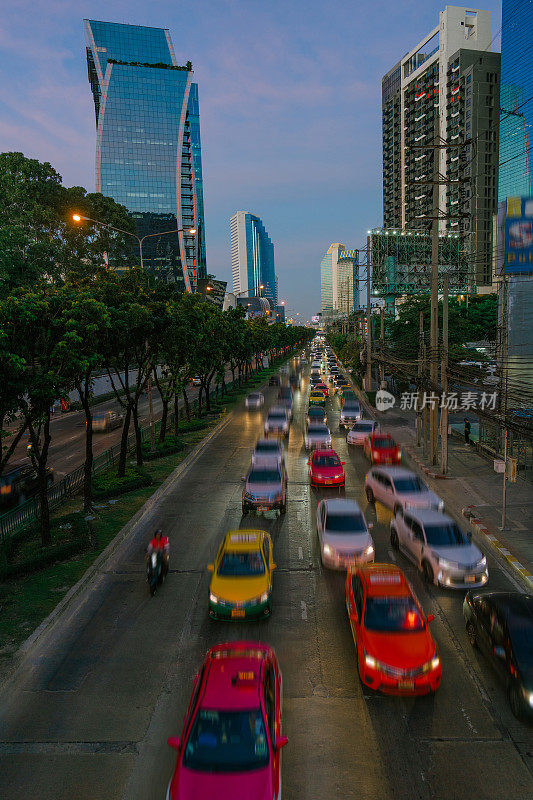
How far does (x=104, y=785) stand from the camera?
7328 mm

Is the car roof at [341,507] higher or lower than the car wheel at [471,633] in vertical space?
higher

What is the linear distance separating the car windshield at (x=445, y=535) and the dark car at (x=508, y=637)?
8.57 feet

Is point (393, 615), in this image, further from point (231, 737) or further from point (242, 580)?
point (231, 737)

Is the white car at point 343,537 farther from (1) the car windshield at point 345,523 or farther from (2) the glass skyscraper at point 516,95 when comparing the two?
(2) the glass skyscraper at point 516,95

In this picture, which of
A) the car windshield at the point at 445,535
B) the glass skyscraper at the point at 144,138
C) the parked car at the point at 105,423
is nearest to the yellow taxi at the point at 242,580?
the car windshield at the point at 445,535

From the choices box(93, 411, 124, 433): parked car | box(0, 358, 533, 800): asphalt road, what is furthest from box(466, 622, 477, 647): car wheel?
box(93, 411, 124, 433): parked car

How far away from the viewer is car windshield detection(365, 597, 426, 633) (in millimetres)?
9602

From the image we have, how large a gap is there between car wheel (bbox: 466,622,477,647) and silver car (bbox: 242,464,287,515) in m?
9.10

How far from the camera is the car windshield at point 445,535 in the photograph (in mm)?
13453

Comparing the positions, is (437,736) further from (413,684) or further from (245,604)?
(245,604)

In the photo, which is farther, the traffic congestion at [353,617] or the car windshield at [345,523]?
the car windshield at [345,523]

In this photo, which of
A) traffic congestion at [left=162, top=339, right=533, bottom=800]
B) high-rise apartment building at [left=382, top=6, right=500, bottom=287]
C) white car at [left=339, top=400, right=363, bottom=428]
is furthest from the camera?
high-rise apartment building at [left=382, top=6, right=500, bottom=287]

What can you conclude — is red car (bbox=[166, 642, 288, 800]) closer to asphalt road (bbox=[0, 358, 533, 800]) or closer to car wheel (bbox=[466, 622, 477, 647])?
asphalt road (bbox=[0, 358, 533, 800])

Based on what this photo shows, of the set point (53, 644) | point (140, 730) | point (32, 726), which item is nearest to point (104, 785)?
point (140, 730)
